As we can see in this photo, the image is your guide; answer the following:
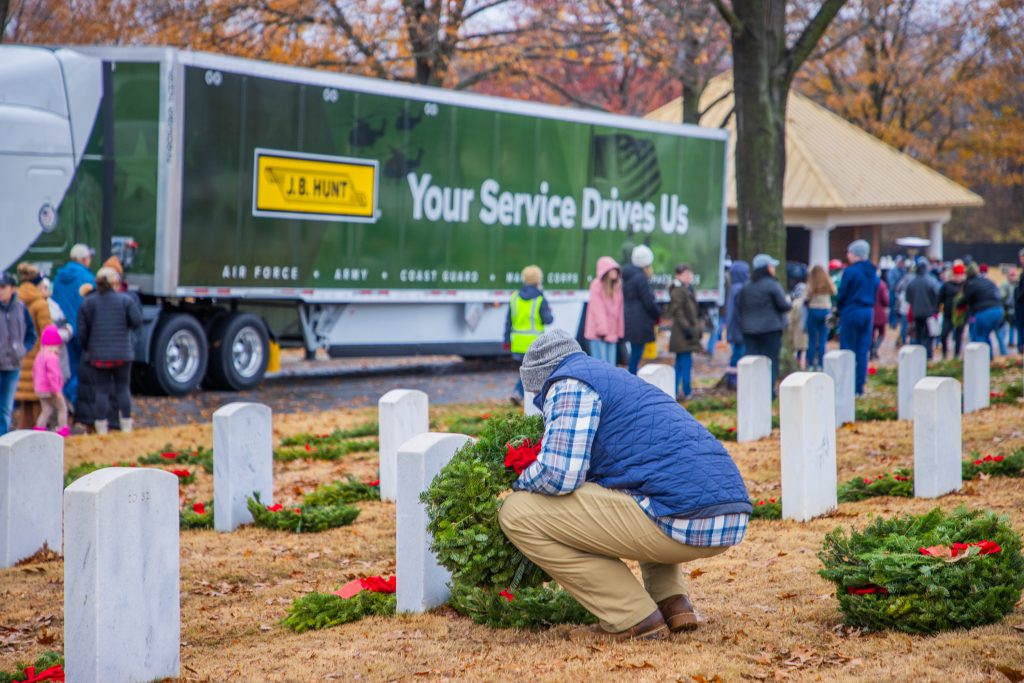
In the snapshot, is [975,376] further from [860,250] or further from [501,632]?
[501,632]

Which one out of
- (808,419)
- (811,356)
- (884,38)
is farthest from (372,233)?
(884,38)

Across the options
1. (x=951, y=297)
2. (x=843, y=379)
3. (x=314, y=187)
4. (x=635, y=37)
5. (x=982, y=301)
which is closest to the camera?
(x=843, y=379)

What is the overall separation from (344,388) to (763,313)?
7113 millimetres

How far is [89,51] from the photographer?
15727mm

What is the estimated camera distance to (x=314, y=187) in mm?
17391

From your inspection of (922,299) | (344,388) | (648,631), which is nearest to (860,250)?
(922,299)

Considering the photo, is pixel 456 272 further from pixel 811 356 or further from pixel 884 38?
pixel 884 38

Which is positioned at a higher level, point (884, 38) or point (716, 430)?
point (884, 38)

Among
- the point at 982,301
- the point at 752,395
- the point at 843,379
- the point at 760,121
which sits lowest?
the point at 752,395

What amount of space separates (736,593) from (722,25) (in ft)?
79.2

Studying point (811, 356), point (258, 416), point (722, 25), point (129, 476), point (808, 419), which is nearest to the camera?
point (129, 476)

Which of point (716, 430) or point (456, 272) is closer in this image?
point (716, 430)

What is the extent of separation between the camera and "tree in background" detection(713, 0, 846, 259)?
15.1 meters

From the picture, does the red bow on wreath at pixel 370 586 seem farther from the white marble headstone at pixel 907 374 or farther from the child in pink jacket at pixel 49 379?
the white marble headstone at pixel 907 374
